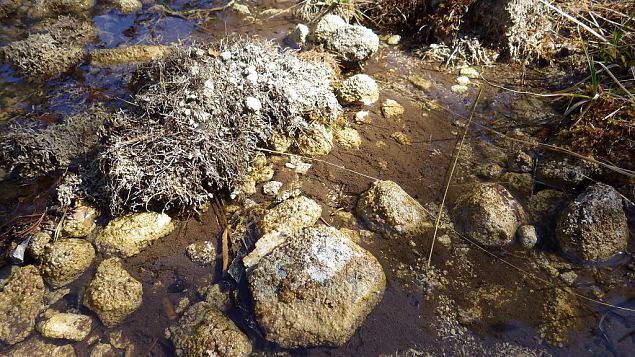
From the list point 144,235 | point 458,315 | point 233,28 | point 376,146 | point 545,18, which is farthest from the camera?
point 233,28

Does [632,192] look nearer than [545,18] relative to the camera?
Yes

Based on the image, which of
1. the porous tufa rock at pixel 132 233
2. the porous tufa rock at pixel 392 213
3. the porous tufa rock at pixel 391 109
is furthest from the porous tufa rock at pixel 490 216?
the porous tufa rock at pixel 132 233

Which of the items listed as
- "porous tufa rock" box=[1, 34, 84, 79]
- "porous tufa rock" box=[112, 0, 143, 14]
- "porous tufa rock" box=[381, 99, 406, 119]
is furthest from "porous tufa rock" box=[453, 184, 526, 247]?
"porous tufa rock" box=[112, 0, 143, 14]

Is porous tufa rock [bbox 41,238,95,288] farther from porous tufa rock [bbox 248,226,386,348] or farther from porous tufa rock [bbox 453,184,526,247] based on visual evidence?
porous tufa rock [bbox 453,184,526,247]

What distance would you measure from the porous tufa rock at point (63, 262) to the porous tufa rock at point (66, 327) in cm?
30

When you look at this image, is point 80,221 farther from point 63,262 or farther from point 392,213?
point 392,213

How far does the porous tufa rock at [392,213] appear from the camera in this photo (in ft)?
10.5

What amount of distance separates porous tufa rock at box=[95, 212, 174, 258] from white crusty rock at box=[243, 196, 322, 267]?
814 mm

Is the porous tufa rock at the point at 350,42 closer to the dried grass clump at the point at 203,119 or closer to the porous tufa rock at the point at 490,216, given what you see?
the dried grass clump at the point at 203,119

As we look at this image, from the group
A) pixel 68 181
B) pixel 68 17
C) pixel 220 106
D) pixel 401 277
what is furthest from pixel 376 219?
pixel 68 17

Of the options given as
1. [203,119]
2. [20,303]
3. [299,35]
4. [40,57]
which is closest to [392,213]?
[203,119]

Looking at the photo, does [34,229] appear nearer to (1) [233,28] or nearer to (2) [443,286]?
(2) [443,286]

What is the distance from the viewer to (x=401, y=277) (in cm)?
296

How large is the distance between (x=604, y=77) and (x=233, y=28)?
14.8ft
